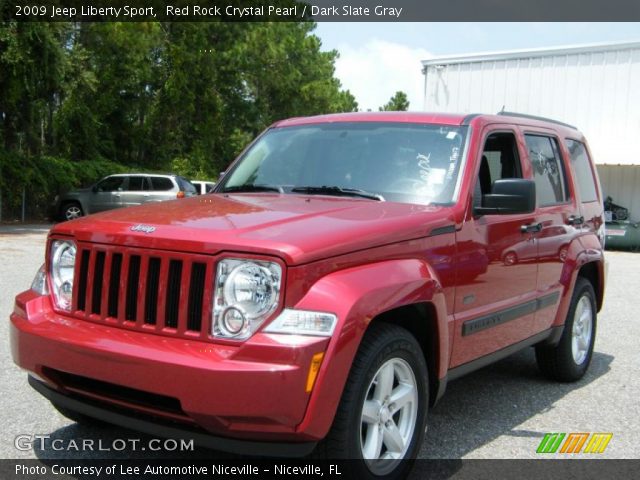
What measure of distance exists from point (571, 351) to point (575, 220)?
40.6 inches

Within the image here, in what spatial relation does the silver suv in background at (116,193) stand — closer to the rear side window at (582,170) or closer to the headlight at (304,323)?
the rear side window at (582,170)

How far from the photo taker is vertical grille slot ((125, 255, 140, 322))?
3201 mm

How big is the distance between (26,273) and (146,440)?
7.57 metres

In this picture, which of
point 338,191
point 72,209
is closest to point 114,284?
point 338,191

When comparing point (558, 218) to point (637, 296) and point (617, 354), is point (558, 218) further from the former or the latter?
point (637, 296)

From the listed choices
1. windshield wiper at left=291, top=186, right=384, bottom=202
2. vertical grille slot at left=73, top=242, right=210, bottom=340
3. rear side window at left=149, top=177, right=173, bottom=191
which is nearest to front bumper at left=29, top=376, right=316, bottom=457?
vertical grille slot at left=73, top=242, right=210, bottom=340

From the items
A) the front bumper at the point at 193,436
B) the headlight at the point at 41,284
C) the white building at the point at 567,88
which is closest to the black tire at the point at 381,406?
the front bumper at the point at 193,436

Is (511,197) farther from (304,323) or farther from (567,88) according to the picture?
(567,88)

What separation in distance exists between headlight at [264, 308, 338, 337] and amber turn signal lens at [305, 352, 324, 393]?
9cm

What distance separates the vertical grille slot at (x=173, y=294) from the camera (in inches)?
122

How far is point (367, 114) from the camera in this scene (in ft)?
16.0

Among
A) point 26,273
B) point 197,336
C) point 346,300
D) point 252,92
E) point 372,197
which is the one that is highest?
point 252,92

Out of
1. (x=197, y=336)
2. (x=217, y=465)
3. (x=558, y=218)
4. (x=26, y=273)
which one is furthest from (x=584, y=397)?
(x=26, y=273)

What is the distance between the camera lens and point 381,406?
3.34 m
